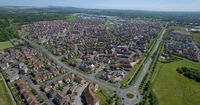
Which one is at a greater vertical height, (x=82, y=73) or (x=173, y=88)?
(x=173, y=88)

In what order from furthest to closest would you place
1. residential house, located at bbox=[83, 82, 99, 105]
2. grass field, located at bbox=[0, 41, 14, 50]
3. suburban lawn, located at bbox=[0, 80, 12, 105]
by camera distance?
grass field, located at bbox=[0, 41, 14, 50] → suburban lawn, located at bbox=[0, 80, 12, 105] → residential house, located at bbox=[83, 82, 99, 105]

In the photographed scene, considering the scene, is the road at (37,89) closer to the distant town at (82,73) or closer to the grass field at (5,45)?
the distant town at (82,73)

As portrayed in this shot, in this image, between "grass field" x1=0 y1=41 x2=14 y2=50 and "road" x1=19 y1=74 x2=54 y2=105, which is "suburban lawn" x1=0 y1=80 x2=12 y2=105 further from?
"grass field" x1=0 y1=41 x2=14 y2=50

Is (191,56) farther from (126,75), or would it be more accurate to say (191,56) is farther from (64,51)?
(64,51)

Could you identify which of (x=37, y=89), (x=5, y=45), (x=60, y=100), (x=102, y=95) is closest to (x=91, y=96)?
(x=102, y=95)

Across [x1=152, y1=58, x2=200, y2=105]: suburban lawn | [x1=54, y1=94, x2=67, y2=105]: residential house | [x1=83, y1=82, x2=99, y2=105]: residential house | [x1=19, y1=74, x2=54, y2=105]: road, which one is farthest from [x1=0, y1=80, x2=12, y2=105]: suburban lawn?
[x1=152, y1=58, x2=200, y2=105]: suburban lawn

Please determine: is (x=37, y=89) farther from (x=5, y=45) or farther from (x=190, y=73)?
(x=5, y=45)

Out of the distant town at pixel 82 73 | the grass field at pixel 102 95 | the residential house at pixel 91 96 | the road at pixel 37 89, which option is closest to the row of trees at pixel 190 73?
the distant town at pixel 82 73

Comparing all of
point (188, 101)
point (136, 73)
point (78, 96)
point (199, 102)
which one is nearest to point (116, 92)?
point (78, 96)
